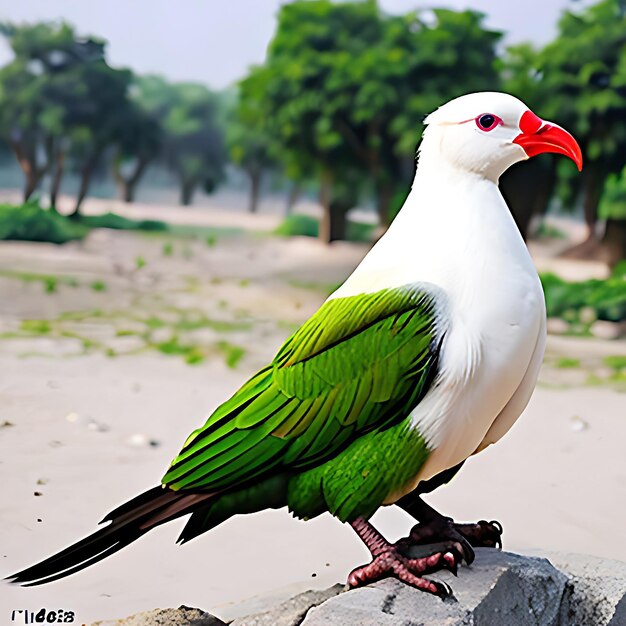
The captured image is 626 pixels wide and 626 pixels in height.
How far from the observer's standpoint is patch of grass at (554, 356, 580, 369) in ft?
16.9

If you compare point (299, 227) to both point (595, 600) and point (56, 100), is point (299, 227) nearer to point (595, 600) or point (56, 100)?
point (56, 100)

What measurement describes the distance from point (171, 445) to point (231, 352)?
5.55ft

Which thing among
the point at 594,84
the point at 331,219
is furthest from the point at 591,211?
the point at 331,219

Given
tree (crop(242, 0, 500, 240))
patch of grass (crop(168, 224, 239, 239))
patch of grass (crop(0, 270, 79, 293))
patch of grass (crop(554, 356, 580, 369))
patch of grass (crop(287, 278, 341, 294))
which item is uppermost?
tree (crop(242, 0, 500, 240))

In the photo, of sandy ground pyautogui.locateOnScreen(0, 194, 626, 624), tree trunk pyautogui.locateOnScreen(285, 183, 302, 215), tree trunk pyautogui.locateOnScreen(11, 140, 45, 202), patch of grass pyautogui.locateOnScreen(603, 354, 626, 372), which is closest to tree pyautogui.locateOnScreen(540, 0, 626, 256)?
sandy ground pyautogui.locateOnScreen(0, 194, 626, 624)

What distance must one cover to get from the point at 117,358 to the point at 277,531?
2.39 meters

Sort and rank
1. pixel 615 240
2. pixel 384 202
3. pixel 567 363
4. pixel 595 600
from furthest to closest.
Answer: pixel 384 202, pixel 615 240, pixel 567 363, pixel 595 600

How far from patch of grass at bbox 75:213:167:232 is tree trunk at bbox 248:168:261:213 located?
1980mm

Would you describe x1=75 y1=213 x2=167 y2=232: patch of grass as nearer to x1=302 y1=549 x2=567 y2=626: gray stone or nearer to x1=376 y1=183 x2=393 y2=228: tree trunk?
x1=376 y1=183 x2=393 y2=228: tree trunk

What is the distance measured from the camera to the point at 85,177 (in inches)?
378

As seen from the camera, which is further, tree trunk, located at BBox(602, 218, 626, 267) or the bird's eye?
tree trunk, located at BBox(602, 218, 626, 267)

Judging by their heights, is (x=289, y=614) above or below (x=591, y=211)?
below

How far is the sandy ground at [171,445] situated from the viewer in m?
2.54

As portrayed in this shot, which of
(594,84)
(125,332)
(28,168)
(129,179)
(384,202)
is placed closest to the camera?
(125,332)
